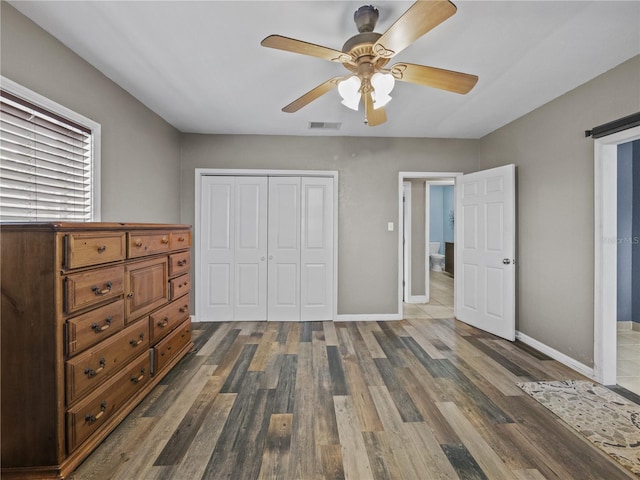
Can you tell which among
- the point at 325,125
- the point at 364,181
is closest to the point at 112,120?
the point at 325,125

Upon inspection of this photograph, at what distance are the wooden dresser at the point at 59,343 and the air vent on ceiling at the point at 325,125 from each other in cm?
250

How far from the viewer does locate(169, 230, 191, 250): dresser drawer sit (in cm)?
263

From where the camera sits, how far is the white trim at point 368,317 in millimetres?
4152

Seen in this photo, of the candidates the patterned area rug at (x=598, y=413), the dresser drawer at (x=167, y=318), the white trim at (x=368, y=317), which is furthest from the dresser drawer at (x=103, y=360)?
the patterned area rug at (x=598, y=413)

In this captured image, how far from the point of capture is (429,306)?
16.6 feet

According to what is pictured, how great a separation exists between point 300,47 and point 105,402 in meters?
2.29

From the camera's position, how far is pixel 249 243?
4090 millimetres

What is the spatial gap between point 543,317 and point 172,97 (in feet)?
14.5

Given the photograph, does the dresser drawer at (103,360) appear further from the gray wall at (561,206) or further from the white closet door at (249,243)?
the gray wall at (561,206)

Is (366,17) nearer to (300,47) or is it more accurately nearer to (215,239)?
(300,47)

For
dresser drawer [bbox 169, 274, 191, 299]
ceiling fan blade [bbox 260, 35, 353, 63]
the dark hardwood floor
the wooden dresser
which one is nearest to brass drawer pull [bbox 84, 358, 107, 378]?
the wooden dresser

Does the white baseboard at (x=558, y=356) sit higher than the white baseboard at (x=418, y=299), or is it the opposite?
the white baseboard at (x=418, y=299)

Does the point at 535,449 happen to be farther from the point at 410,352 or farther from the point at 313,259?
the point at 313,259

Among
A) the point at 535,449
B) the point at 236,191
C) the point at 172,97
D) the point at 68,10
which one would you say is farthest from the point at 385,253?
the point at 68,10
